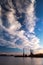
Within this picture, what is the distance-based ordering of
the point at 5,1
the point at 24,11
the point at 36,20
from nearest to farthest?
the point at 5,1, the point at 24,11, the point at 36,20

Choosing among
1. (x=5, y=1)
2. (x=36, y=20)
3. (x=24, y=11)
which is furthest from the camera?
(x=36, y=20)

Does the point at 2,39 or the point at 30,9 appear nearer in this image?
the point at 30,9

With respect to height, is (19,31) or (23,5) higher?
(23,5)

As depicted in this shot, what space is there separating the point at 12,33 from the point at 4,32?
325mm

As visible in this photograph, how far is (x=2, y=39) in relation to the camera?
5906mm

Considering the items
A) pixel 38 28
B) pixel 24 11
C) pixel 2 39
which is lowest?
pixel 2 39

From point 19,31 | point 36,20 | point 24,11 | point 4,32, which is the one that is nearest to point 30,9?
point 24,11

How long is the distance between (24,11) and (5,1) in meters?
0.75

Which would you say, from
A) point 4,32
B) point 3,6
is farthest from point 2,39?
point 3,6

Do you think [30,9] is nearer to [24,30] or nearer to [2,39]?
[24,30]

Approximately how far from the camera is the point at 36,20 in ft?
18.7

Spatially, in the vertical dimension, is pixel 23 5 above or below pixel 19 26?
above

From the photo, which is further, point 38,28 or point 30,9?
point 38,28

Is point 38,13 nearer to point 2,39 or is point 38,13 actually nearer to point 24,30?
point 24,30
